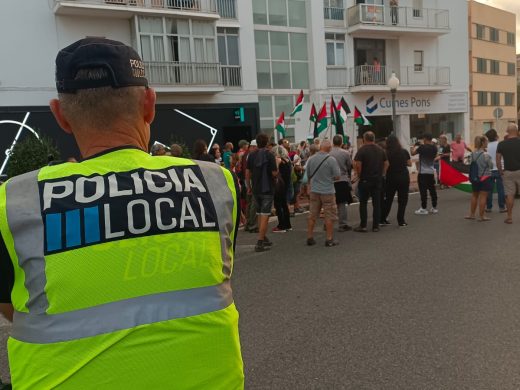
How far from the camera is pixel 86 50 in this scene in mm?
1272

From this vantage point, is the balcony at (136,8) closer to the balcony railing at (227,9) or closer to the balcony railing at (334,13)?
the balcony railing at (227,9)

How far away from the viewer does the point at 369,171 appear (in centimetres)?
905

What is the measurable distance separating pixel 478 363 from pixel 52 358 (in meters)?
3.41

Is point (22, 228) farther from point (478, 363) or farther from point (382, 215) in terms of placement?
point (382, 215)

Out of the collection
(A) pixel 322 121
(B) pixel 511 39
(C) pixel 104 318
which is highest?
(B) pixel 511 39

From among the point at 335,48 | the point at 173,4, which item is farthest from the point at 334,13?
the point at 173,4

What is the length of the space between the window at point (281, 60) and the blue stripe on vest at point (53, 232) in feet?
74.7

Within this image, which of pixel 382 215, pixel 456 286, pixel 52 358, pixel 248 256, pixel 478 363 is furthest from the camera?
pixel 382 215

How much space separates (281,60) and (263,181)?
17297mm

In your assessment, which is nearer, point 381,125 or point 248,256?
point 248,256

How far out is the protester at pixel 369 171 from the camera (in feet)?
29.6

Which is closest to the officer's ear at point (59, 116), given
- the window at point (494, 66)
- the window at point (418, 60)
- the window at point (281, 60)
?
the window at point (281, 60)

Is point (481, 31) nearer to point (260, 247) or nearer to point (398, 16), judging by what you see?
point (398, 16)

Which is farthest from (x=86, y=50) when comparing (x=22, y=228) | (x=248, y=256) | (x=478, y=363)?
(x=248, y=256)
